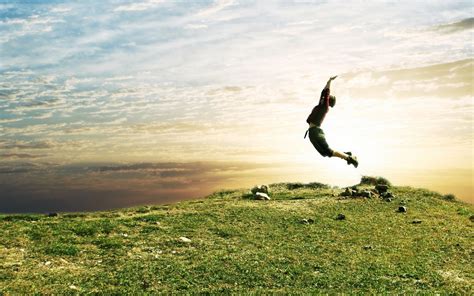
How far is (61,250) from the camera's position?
830 inches

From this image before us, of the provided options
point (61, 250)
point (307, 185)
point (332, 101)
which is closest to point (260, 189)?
point (307, 185)

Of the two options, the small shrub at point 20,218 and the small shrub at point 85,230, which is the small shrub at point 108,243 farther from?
the small shrub at point 20,218

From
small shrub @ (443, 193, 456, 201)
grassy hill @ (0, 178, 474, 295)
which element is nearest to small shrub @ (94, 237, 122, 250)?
grassy hill @ (0, 178, 474, 295)

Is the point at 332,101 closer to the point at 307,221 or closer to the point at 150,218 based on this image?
the point at 307,221

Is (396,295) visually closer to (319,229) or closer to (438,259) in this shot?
(438,259)

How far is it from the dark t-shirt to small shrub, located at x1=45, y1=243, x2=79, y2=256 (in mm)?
12536

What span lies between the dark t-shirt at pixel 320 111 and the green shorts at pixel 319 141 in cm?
21

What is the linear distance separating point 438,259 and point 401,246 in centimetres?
237

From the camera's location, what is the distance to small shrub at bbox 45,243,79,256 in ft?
68.4

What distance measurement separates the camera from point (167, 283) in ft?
56.1

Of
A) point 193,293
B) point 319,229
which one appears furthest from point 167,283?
point 319,229

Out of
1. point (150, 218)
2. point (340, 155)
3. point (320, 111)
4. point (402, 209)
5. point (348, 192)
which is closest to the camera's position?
point (320, 111)

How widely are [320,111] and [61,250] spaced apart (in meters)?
13.4

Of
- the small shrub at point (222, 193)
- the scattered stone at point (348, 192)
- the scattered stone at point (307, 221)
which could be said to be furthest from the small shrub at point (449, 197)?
the scattered stone at point (307, 221)
